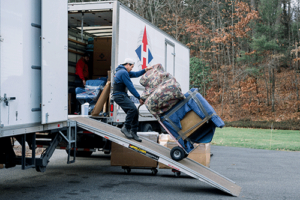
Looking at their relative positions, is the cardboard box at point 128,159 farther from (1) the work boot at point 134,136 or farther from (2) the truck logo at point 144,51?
(2) the truck logo at point 144,51

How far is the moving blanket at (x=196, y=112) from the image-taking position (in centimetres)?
606

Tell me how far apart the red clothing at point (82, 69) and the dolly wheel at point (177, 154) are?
4171 millimetres

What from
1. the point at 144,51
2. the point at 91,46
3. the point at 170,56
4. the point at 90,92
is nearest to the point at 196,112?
the point at 90,92

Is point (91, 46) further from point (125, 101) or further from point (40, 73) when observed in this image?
point (40, 73)

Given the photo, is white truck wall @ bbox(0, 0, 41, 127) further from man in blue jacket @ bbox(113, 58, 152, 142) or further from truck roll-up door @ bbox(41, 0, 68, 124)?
man in blue jacket @ bbox(113, 58, 152, 142)

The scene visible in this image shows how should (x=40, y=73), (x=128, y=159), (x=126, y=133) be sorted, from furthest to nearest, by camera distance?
(x=128, y=159) → (x=126, y=133) → (x=40, y=73)

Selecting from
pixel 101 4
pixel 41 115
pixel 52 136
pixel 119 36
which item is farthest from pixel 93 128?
pixel 101 4

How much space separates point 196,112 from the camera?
6113 millimetres

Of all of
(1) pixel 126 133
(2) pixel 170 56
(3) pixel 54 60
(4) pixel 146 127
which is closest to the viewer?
(3) pixel 54 60

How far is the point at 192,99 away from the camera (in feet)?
20.2

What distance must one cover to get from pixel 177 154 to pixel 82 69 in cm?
451

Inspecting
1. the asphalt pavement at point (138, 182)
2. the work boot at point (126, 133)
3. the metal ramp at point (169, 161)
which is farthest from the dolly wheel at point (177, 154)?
the work boot at point (126, 133)

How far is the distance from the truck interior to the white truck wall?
3.88 meters

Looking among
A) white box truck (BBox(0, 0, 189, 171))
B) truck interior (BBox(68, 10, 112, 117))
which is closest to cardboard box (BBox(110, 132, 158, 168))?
white box truck (BBox(0, 0, 189, 171))
